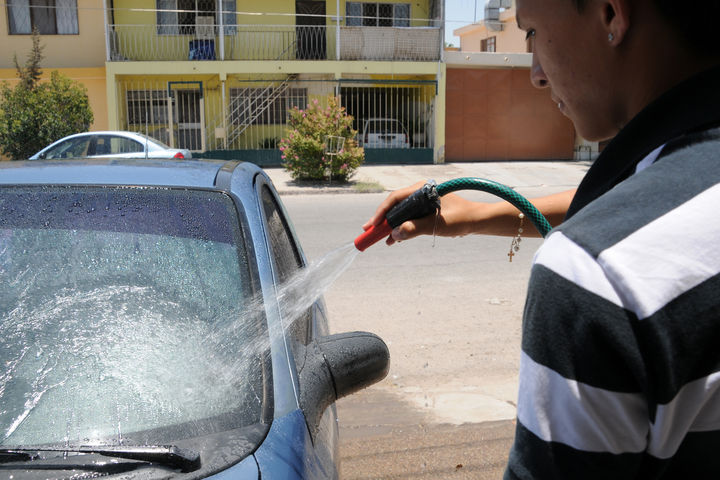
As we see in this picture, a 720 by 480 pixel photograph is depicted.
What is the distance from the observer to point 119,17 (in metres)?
22.9

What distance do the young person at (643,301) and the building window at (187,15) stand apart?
23422 mm

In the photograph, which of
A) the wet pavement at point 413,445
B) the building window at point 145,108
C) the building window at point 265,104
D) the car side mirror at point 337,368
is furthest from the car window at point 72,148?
the car side mirror at point 337,368

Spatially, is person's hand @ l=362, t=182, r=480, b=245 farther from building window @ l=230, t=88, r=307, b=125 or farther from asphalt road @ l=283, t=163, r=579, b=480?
building window @ l=230, t=88, r=307, b=125

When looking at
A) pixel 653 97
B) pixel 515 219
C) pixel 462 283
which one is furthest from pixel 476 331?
pixel 653 97

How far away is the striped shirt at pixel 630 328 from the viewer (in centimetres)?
72

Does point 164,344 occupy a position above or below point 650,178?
below

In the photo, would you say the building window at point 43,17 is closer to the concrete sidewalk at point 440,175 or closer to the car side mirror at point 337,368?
the concrete sidewalk at point 440,175

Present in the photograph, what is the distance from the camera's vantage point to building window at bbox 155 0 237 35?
75.6 ft

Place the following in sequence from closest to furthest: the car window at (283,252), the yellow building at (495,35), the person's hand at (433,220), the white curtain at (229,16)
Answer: the person's hand at (433,220)
the car window at (283,252)
the white curtain at (229,16)
the yellow building at (495,35)

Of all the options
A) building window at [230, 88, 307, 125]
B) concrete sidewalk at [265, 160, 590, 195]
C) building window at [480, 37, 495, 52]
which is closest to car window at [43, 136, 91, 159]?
concrete sidewalk at [265, 160, 590, 195]

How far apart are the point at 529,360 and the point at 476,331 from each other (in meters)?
5.01

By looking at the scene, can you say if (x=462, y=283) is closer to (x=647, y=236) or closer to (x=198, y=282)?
(x=198, y=282)

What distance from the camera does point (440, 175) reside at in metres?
20.2

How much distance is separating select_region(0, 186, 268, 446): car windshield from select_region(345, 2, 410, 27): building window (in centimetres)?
2310
